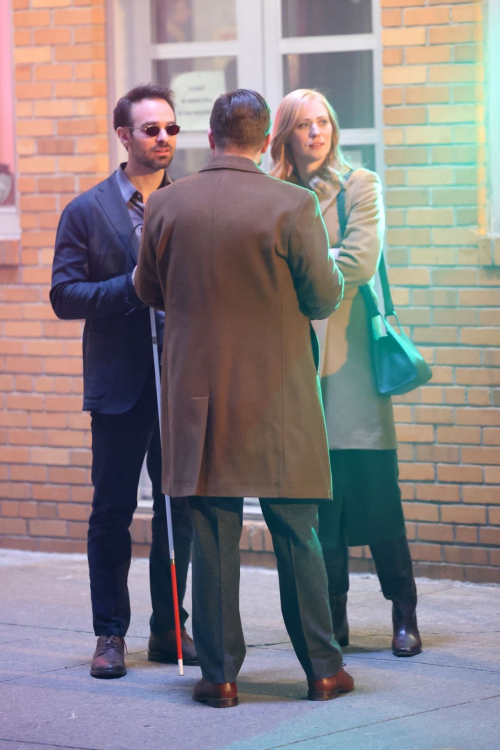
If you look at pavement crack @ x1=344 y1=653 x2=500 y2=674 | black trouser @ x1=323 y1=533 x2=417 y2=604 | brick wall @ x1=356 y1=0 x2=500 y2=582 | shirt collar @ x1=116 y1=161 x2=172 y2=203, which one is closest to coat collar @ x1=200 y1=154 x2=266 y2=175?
shirt collar @ x1=116 y1=161 x2=172 y2=203

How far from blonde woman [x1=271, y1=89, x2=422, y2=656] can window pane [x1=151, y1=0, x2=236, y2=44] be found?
2.03 metres

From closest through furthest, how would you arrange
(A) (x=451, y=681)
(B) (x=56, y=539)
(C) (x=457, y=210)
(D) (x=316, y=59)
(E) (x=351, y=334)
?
(A) (x=451, y=681)
(E) (x=351, y=334)
(C) (x=457, y=210)
(D) (x=316, y=59)
(B) (x=56, y=539)

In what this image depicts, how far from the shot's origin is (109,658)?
186 inches

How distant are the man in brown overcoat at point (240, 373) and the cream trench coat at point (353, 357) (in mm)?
580

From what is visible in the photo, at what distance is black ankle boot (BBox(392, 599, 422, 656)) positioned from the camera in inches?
193

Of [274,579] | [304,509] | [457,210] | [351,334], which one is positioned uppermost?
[457,210]

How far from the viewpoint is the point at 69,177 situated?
6.86 m

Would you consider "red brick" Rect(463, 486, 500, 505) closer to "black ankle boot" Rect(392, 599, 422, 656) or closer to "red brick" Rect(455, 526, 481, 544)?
"red brick" Rect(455, 526, 481, 544)

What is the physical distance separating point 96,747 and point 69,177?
374cm

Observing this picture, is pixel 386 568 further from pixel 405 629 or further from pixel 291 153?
pixel 291 153

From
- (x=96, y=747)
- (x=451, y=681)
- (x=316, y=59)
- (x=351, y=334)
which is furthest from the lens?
(x=316, y=59)

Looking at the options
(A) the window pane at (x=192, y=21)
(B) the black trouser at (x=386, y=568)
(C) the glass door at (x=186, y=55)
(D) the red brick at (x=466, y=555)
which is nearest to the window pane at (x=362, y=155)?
(C) the glass door at (x=186, y=55)

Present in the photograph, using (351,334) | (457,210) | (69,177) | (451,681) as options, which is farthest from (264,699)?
(69,177)

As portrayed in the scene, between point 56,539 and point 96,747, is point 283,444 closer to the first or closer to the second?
point 96,747
